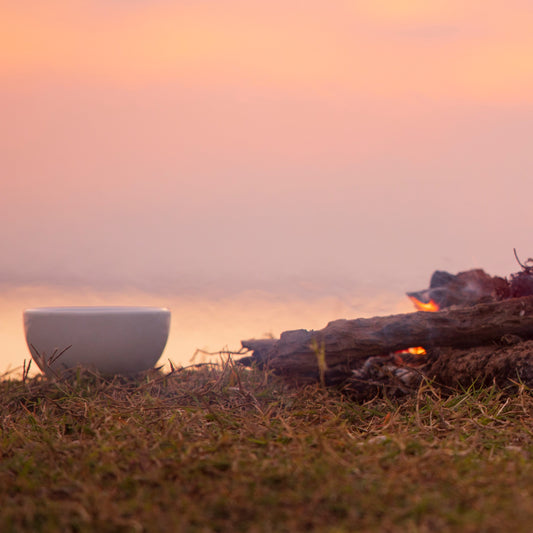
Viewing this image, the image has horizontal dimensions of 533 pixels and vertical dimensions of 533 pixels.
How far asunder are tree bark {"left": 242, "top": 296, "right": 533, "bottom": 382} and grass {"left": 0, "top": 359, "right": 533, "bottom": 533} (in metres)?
0.15

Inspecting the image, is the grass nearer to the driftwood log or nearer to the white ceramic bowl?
the driftwood log

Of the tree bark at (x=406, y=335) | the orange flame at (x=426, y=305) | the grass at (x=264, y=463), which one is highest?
the orange flame at (x=426, y=305)

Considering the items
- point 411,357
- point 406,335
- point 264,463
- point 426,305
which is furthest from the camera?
point 426,305

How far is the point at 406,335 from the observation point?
2643 mm

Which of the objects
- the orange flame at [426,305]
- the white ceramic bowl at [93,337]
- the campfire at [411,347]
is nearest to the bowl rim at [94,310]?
the white ceramic bowl at [93,337]

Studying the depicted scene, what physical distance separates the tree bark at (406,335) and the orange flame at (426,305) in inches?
32.0

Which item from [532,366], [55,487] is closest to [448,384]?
[532,366]

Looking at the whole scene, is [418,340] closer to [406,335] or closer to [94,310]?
[406,335]

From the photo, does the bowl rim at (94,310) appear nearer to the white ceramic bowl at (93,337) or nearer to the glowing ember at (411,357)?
the white ceramic bowl at (93,337)

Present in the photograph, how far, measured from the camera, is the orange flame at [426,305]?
3484 mm

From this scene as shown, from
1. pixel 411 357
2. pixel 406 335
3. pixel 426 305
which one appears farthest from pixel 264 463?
pixel 426 305

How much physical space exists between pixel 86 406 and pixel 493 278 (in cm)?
212

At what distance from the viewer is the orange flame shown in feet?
11.4

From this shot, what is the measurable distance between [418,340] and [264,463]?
131 centimetres
